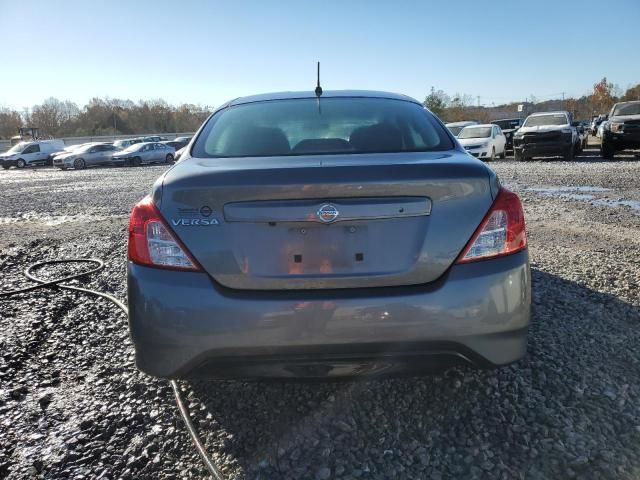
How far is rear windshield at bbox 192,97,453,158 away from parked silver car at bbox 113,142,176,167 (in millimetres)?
29843

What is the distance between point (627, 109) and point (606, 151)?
66.7 inches

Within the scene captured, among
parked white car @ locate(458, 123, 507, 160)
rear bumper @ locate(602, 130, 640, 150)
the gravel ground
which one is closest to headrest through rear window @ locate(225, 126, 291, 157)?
the gravel ground

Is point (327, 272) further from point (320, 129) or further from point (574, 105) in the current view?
point (574, 105)

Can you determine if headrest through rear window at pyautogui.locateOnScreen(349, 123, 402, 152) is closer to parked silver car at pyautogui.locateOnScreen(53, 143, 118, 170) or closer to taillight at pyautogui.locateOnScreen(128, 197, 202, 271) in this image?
taillight at pyautogui.locateOnScreen(128, 197, 202, 271)

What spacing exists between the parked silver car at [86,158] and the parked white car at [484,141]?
22.3m

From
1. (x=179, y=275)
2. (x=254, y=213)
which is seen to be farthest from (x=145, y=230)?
(x=254, y=213)

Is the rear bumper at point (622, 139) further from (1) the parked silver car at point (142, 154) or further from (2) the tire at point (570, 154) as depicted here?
(1) the parked silver car at point (142, 154)

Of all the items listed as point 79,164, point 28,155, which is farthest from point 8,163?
point 79,164

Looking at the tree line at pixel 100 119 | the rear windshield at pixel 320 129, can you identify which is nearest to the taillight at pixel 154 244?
the rear windshield at pixel 320 129

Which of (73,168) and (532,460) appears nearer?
(532,460)

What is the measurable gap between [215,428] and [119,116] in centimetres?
9407

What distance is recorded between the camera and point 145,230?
213 cm

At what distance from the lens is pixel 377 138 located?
280 cm

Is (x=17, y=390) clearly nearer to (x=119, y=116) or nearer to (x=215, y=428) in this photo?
(x=215, y=428)
